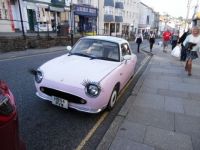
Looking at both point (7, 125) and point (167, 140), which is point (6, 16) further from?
point (7, 125)

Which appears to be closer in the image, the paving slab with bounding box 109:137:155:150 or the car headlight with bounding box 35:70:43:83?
the paving slab with bounding box 109:137:155:150

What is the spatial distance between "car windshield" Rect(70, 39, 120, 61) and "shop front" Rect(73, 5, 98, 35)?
2156cm

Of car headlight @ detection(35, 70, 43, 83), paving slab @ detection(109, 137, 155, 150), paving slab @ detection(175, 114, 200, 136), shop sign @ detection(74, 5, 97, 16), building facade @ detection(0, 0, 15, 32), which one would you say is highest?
shop sign @ detection(74, 5, 97, 16)

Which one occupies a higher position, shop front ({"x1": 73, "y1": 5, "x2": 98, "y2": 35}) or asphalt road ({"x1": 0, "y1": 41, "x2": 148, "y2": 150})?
shop front ({"x1": 73, "y1": 5, "x2": 98, "y2": 35})

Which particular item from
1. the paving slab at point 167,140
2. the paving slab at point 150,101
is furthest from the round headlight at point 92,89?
the paving slab at point 150,101

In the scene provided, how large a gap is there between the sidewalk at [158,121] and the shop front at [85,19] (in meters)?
21.8

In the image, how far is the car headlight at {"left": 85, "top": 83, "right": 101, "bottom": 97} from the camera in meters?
3.46

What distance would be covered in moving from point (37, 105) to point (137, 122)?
2.25 m

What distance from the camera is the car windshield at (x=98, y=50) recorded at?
478 cm

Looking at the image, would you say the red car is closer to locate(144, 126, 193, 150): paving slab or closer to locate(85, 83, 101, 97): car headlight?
locate(85, 83, 101, 97): car headlight

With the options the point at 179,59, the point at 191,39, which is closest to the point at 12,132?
the point at 191,39

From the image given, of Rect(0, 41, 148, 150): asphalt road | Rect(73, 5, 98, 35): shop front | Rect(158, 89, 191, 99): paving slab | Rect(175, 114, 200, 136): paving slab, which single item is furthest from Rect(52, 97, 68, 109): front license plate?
Rect(73, 5, 98, 35): shop front

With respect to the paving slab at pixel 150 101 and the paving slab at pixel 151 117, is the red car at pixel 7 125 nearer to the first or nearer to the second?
the paving slab at pixel 151 117

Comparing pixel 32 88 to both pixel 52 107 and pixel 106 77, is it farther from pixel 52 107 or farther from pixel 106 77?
pixel 106 77
